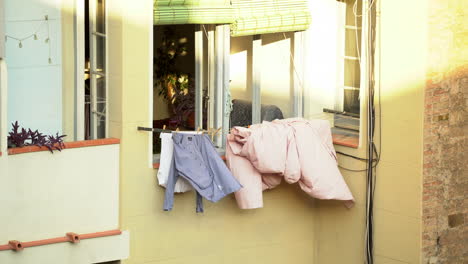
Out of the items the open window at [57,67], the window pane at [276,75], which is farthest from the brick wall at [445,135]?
the open window at [57,67]

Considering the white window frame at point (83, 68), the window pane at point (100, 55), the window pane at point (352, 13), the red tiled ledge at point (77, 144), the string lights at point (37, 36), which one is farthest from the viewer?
the window pane at point (352, 13)

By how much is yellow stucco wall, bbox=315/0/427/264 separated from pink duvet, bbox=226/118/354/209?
370mm

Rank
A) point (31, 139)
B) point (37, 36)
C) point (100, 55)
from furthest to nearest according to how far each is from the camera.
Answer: point (100, 55) < point (37, 36) < point (31, 139)

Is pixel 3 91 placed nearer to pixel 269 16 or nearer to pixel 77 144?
pixel 77 144

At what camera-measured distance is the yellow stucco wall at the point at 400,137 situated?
10.2m

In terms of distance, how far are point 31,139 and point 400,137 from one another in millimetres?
3314

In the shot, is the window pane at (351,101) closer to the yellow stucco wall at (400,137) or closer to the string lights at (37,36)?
the yellow stucco wall at (400,137)

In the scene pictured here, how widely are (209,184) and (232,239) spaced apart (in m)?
0.90

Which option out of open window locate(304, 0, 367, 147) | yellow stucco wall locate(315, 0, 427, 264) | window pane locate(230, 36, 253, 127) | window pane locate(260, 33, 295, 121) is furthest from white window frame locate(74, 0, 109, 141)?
yellow stucco wall locate(315, 0, 427, 264)

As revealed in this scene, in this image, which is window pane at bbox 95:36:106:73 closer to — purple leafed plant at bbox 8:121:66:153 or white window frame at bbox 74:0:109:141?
white window frame at bbox 74:0:109:141

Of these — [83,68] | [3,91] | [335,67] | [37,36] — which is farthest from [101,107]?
[335,67]

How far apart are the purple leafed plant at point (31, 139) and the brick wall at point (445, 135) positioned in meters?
3.27

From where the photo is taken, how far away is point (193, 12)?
402 inches

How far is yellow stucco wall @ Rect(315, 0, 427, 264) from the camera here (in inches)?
401
